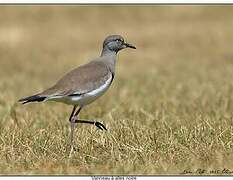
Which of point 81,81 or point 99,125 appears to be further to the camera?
point 99,125

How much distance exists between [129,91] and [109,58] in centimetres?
379

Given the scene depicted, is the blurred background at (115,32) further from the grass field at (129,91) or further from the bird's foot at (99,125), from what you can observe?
the bird's foot at (99,125)

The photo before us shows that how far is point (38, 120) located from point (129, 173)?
294cm

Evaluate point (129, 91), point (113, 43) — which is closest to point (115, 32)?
point (129, 91)

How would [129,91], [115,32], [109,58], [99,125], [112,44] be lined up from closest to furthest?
[99,125], [109,58], [112,44], [129,91], [115,32]

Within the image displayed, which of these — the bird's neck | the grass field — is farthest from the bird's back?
the grass field

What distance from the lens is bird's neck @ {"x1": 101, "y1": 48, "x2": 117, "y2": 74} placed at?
7.48 meters

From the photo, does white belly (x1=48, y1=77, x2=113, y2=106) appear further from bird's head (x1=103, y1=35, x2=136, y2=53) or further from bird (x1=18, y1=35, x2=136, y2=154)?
bird's head (x1=103, y1=35, x2=136, y2=53)

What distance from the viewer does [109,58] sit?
25.1 feet

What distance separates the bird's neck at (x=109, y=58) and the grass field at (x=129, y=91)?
2.18 feet

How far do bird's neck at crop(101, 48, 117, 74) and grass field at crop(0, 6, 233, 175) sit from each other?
0.67m

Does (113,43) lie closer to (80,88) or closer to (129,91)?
(80,88)

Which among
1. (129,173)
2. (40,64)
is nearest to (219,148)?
(129,173)

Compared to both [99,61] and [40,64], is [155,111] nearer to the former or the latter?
[99,61]
